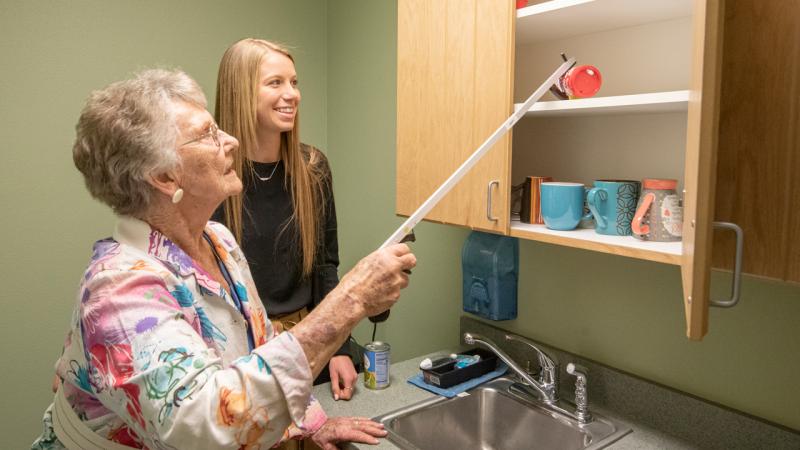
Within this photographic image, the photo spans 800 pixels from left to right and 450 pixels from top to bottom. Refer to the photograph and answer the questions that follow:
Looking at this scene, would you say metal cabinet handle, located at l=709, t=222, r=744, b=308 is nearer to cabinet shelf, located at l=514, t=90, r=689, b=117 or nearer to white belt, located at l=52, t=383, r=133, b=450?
cabinet shelf, located at l=514, t=90, r=689, b=117

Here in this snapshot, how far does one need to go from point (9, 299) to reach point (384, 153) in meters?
1.45

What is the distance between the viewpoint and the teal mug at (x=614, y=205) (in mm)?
1268

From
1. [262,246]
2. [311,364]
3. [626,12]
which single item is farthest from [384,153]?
[311,364]

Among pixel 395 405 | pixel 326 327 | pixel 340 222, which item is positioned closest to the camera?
pixel 326 327

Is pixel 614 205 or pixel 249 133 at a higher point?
pixel 249 133

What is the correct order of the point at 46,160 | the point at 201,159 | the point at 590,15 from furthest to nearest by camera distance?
the point at 46,160
the point at 590,15
the point at 201,159

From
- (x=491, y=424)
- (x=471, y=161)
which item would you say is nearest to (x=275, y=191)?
(x=471, y=161)

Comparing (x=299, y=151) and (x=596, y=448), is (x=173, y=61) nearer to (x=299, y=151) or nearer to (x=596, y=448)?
(x=299, y=151)

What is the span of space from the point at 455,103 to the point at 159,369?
37.6 inches

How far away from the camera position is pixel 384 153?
236 centimetres

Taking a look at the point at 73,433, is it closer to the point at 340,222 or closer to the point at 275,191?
the point at 275,191

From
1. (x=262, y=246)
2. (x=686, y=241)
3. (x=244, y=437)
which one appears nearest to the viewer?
(x=244, y=437)

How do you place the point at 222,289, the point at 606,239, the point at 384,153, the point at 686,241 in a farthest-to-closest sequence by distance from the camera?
the point at 384,153
the point at 606,239
the point at 222,289
the point at 686,241

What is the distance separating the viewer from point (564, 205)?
1345 millimetres
